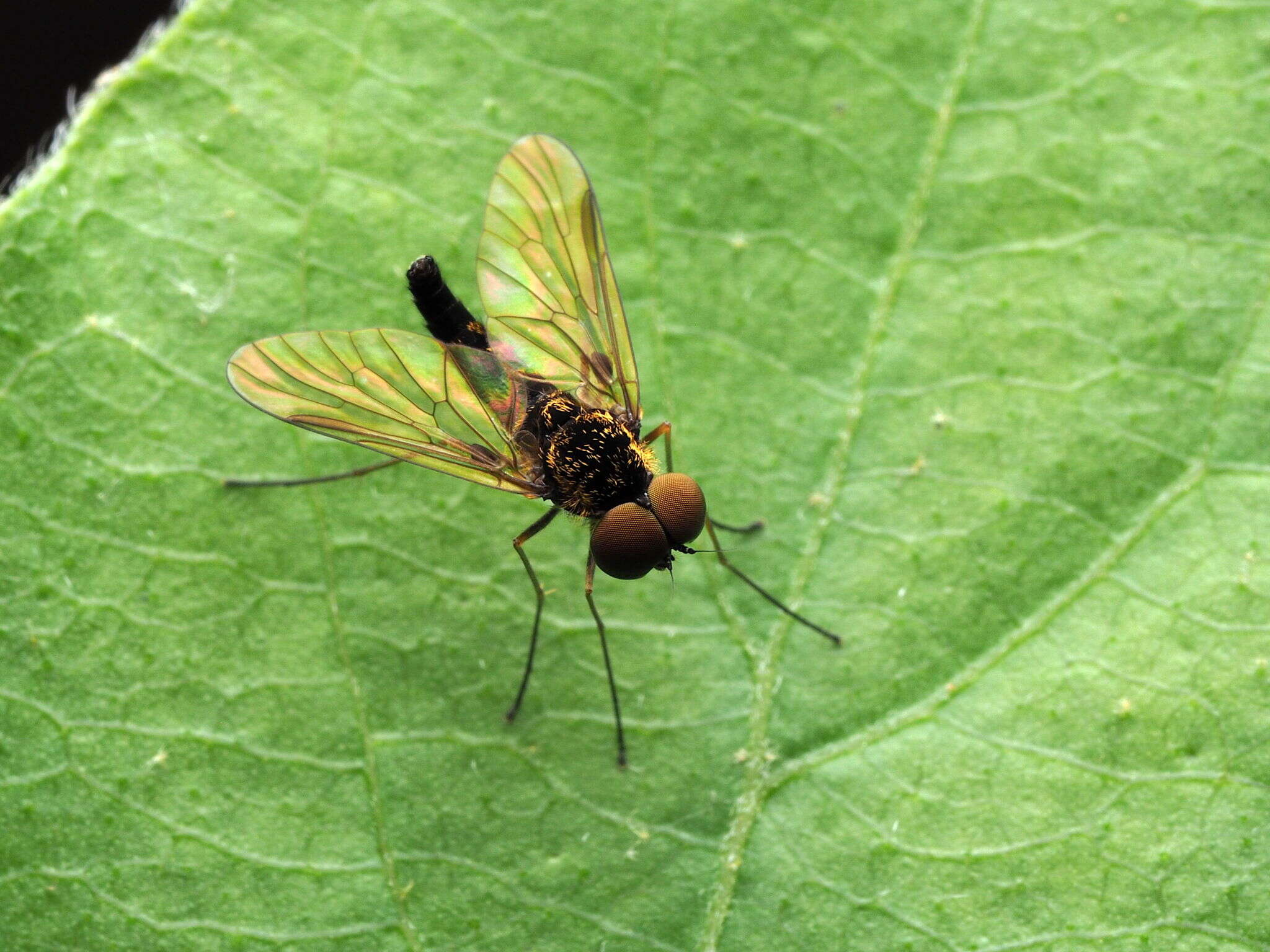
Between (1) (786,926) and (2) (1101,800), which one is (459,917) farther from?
(2) (1101,800)

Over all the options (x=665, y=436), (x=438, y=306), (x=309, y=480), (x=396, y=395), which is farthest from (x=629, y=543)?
(x=309, y=480)

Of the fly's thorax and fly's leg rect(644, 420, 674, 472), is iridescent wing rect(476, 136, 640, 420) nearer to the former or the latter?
fly's leg rect(644, 420, 674, 472)

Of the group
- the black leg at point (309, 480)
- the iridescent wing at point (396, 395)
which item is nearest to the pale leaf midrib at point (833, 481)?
the iridescent wing at point (396, 395)

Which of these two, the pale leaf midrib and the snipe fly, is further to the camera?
the pale leaf midrib

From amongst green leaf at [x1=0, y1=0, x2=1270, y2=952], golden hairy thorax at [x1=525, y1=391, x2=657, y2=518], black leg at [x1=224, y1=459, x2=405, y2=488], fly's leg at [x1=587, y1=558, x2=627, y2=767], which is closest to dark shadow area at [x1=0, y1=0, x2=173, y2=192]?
green leaf at [x1=0, y1=0, x2=1270, y2=952]

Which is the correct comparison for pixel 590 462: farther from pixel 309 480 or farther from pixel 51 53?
pixel 51 53

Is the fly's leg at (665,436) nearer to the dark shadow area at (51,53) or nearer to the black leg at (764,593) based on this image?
the black leg at (764,593)
